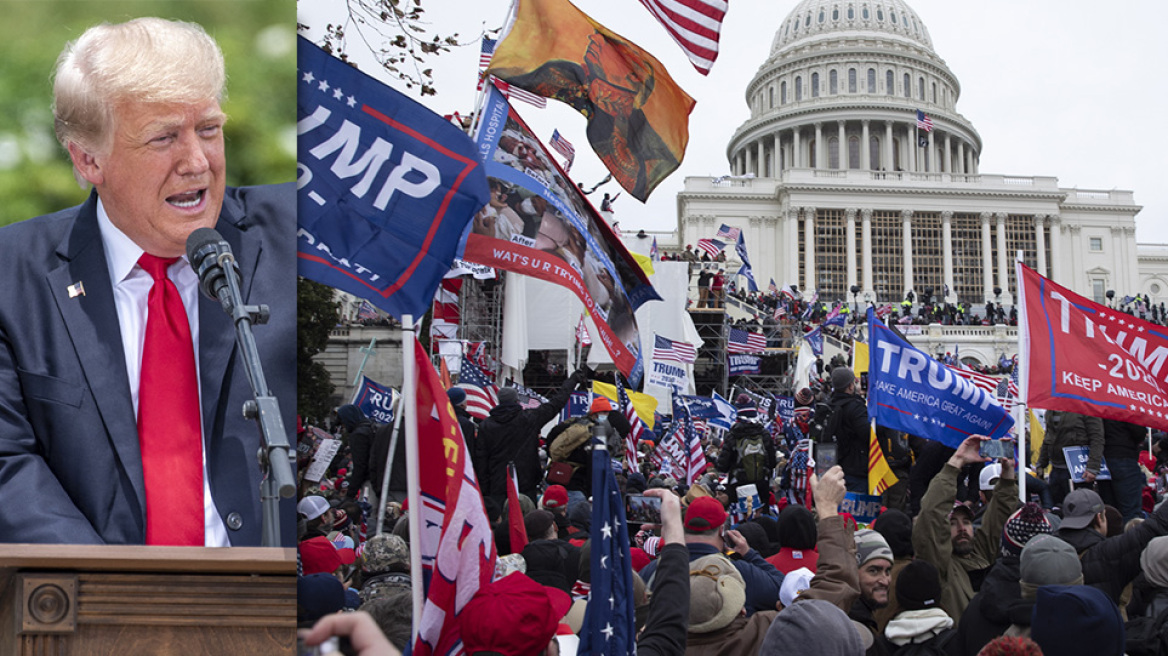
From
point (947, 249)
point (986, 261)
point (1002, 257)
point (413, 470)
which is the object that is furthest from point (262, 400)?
point (1002, 257)

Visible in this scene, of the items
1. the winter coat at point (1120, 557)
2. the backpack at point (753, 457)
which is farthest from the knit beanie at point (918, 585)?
the backpack at point (753, 457)

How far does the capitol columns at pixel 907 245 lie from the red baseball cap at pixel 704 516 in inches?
2372

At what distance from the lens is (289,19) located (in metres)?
3.46

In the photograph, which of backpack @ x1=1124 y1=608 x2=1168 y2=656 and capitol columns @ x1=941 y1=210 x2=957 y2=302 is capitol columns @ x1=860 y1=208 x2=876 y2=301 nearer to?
capitol columns @ x1=941 y1=210 x2=957 y2=302

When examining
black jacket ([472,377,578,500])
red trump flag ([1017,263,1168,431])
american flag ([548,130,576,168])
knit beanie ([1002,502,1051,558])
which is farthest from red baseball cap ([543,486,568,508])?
american flag ([548,130,576,168])

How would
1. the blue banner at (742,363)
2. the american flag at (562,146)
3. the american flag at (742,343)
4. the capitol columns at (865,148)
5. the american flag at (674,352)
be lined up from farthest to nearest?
the capitol columns at (865,148) < the american flag at (742,343) < the blue banner at (742,363) < the american flag at (674,352) < the american flag at (562,146)

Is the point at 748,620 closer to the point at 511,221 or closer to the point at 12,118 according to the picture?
the point at 511,221

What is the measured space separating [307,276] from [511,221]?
1.61 metres

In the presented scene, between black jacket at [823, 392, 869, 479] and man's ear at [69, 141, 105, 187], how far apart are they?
5107 millimetres

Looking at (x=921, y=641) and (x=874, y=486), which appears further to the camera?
(x=874, y=486)

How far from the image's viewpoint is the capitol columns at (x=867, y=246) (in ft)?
204

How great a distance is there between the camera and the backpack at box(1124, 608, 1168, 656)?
3.80 m

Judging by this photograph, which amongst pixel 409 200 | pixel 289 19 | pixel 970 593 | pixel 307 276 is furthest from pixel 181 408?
pixel 970 593

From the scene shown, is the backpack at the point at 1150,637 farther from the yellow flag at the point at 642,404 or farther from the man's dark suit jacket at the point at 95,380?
the yellow flag at the point at 642,404
